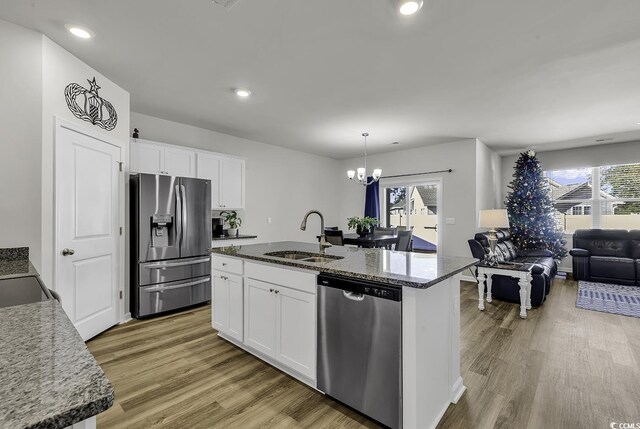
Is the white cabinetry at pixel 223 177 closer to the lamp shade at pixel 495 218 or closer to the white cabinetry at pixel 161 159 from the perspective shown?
the white cabinetry at pixel 161 159

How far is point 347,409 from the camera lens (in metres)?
1.96

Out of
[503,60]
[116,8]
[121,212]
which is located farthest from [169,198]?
[503,60]

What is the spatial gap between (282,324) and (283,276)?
375 mm

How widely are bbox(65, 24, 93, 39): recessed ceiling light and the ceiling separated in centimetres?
5

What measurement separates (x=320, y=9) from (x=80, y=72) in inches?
94.0

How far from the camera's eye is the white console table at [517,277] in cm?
369

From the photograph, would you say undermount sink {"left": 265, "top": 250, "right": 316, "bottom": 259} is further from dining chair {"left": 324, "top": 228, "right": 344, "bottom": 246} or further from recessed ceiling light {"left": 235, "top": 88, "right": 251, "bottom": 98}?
recessed ceiling light {"left": 235, "top": 88, "right": 251, "bottom": 98}

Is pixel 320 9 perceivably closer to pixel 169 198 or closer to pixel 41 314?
pixel 41 314

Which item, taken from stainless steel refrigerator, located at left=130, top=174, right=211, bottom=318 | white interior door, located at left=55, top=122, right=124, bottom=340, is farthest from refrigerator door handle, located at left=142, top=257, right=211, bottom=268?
white interior door, located at left=55, top=122, right=124, bottom=340

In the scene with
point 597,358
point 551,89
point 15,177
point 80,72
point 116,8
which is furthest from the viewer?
point 551,89

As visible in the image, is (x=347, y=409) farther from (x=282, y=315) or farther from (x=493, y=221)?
(x=493, y=221)

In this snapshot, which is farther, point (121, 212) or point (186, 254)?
point (186, 254)

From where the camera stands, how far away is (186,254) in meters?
3.92

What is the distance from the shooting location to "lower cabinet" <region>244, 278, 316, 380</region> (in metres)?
2.11
